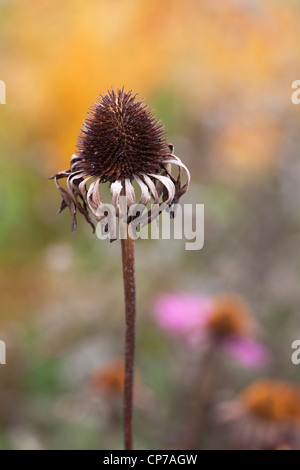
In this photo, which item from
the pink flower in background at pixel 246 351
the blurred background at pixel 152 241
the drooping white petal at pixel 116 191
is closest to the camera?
the drooping white petal at pixel 116 191

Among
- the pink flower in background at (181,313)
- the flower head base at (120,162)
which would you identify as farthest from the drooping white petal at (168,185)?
the pink flower in background at (181,313)

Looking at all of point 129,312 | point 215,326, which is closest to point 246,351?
point 215,326

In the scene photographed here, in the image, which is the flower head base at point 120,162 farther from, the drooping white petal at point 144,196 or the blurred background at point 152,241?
the blurred background at point 152,241

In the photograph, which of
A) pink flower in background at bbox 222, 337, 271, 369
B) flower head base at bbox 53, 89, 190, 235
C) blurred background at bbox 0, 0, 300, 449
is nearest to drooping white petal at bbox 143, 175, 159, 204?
flower head base at bbox 53, 89, 190, 235

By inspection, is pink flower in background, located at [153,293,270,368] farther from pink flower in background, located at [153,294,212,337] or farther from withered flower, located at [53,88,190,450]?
withered flower, located at [53,88,190,450]

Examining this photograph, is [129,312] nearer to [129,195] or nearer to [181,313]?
[129,195]
